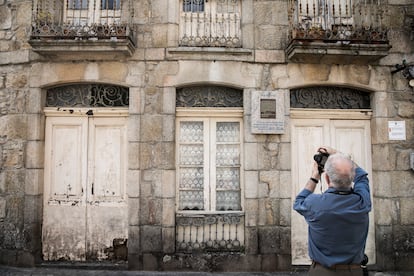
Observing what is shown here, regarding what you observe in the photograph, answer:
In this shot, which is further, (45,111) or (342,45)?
(45,111)

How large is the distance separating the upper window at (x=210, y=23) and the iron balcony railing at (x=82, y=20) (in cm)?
96

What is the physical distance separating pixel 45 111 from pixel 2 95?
0.82 metres

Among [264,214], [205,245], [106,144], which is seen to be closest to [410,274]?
[264,214]

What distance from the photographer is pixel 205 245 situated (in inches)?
242

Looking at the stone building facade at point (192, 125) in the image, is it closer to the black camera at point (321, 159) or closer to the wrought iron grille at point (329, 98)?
the wrought iron grille at point (329, 98)

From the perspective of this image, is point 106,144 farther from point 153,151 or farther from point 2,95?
point 2,95

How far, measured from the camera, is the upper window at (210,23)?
643 centimetres

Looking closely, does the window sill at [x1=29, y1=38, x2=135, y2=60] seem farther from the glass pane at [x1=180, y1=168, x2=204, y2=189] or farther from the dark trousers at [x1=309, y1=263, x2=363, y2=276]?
the dark trousers at [x1=309, y1=263, x2=363, y2=276]

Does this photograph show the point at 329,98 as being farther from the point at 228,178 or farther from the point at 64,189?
the point at 64,189

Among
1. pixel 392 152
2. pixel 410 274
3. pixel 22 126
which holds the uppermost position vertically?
pixel 22 126

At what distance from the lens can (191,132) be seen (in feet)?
21.0

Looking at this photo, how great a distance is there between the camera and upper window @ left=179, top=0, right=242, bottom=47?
6.43 m

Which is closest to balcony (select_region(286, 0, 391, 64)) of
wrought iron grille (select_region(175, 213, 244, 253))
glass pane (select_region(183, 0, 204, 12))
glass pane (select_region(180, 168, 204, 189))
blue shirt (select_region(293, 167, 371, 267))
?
glass pane (select_region(183, 0, 204, 12))

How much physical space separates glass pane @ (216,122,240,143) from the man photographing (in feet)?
11.7
